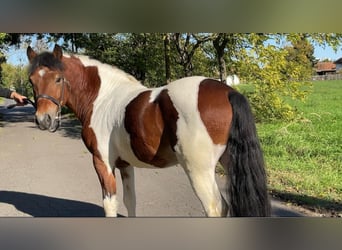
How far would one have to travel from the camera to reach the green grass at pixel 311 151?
3.29 metres

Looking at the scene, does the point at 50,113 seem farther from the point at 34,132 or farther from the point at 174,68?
the point at 174,68

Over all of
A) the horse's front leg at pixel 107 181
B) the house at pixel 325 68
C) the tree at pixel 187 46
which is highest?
the tree at pixel 187 46

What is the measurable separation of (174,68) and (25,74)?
4.48 feet

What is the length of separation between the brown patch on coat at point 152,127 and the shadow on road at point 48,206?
1122mm

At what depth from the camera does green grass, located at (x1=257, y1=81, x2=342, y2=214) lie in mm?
3293

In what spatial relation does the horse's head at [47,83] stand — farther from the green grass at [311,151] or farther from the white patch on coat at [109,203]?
the green grass at [311,151]

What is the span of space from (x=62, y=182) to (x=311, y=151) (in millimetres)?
2519

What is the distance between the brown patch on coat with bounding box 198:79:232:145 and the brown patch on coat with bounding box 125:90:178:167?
20 centimetres

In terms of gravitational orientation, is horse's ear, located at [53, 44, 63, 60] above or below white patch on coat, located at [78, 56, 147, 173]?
above

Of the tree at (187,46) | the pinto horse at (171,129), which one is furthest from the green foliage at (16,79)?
the tree at (187,46)

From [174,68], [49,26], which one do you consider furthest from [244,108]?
[49,26]

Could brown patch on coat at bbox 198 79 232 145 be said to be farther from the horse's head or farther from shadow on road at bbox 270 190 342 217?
shadow on road at bbox 270 190 342 217

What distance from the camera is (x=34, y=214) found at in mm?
3301

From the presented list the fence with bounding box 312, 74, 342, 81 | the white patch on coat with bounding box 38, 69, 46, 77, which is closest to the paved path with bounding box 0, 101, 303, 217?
the white patch on coat with bounding box 38, 69, 46, 77
